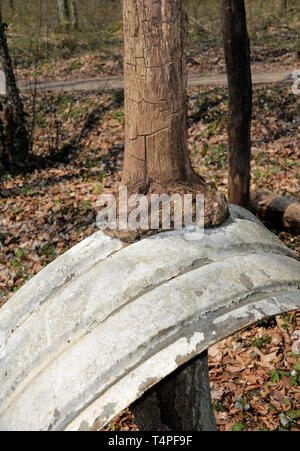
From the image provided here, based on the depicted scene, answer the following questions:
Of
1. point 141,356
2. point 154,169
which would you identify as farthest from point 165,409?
point 154,169

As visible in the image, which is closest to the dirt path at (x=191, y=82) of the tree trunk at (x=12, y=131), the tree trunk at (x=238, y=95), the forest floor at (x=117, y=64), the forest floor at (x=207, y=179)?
the forest floor at (x=117, y=64)

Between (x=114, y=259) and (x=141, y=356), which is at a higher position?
(x=114, y=259)

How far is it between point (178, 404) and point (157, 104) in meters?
1.50

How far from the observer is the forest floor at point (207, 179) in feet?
11.2

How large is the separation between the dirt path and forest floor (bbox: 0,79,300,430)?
50 centimetres

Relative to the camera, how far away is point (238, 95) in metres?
4.74

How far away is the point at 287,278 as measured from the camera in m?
1.79

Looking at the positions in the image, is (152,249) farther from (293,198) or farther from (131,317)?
(293,198)

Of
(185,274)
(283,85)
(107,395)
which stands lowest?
(107,395)

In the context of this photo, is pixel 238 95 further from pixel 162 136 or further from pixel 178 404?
pixel 178 404

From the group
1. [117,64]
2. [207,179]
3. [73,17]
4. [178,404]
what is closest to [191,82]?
[117,64]

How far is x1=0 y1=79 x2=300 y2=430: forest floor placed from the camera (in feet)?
11.2

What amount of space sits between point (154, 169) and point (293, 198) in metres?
4.27

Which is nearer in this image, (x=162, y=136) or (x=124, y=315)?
(x=124, y=315)
